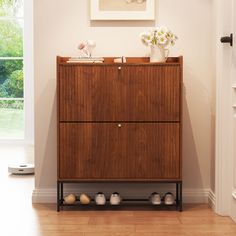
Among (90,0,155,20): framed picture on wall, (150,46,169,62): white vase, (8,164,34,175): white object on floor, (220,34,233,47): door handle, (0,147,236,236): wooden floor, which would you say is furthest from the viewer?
(8,164,34,175): white object on floor

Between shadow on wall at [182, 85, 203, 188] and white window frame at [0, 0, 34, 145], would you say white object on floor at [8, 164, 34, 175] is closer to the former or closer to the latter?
shadow on wall at [182, 85, 203, 188]

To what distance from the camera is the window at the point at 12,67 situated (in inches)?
275

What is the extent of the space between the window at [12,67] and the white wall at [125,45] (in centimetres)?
359

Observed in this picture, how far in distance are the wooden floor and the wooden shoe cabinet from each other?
216 millimetres

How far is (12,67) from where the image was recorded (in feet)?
23.1

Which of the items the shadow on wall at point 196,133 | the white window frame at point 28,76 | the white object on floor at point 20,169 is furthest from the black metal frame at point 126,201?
the white window frame at point 28,76

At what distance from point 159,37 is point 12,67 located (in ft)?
13.6

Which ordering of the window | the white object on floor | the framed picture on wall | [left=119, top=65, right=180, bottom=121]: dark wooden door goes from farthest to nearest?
the window < the white object on floor < the framed picture on wall < [left=119, top=65, right=180, bottom=121]: dark wooden door

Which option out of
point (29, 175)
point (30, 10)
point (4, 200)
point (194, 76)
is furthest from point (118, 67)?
point (30, 10)

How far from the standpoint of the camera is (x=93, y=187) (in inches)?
139

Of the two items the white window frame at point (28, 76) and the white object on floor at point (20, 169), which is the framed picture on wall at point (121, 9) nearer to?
the white object on floor at point (20, 169)

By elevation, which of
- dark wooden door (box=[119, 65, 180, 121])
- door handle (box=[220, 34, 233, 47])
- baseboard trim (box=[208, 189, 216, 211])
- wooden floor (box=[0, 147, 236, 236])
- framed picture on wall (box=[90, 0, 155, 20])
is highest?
framed picture on wall (box=[90, 0, 155, 20])

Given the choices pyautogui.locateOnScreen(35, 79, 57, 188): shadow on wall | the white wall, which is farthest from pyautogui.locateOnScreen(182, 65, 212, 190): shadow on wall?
pyautogui.locateOnScreen(35, 79, 57, 188): shadow on wall

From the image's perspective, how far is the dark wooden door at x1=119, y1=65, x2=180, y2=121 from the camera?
10.5 feet
